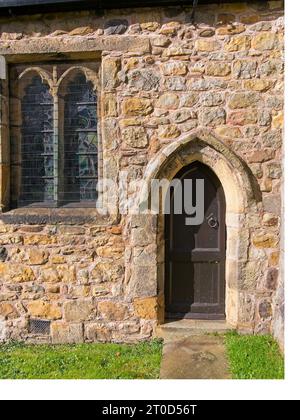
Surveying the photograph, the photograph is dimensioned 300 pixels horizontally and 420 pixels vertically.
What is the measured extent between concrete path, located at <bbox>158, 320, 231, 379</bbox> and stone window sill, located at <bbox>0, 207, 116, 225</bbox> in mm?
1615

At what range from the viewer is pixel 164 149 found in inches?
153

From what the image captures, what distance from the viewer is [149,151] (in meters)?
3.94

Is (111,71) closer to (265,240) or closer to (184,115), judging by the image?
(184,115)

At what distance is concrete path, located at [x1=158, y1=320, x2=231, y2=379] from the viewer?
328cm

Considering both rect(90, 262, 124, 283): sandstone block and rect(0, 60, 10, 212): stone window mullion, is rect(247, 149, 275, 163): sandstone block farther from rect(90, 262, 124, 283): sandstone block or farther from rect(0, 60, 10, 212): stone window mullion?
rect(0, 60, 10, 212): stone window mullion

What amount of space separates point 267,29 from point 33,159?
10.9ft

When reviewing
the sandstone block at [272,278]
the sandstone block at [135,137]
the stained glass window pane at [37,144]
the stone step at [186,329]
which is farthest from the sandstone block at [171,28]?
the stone step at [186,329]

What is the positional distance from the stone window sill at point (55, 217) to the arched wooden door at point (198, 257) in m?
0.93

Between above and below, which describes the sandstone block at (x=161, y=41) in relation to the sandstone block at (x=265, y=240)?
above

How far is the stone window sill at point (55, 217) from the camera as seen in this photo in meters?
4.03

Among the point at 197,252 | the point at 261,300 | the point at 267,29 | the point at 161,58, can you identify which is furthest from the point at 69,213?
the point at 267,29

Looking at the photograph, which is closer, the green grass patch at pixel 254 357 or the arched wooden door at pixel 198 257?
the green grass patch at pixel 254 357

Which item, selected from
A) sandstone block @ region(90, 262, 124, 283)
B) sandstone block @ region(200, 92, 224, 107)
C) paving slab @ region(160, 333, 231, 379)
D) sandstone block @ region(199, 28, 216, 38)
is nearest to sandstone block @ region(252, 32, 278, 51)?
sandstone block @ region(199, 28, 216, 38)

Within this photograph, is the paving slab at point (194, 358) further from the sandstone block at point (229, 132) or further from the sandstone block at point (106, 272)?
the sandstone block at point (229, 132)
